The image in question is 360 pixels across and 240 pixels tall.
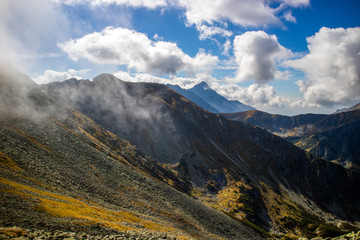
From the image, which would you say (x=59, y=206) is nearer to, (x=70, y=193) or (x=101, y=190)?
(x=70, y=193)

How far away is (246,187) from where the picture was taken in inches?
7062

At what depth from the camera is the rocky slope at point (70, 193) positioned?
30578 millimetres

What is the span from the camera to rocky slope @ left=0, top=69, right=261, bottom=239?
3058 cm

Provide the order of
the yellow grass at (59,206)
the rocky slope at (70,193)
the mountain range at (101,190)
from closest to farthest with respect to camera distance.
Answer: the rocky slope at (70,193) → the yellow grass at (59,206) → the mountain range at (101,190)

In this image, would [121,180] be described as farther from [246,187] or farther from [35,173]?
[246,187]

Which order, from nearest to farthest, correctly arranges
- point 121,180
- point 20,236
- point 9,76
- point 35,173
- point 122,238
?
point 20,236
point 122,238
point 35,173
point 121,180
point 9,76

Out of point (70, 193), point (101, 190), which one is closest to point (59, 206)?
point (70, 193)

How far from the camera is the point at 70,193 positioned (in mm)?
48062

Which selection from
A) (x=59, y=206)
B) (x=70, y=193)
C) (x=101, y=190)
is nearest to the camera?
(x=59, y=206)

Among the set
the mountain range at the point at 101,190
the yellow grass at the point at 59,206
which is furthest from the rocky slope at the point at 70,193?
the mountain range at the point at 101,190

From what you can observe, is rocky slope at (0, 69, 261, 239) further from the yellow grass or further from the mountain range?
the mountain range

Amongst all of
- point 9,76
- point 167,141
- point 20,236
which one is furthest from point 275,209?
point 9,76

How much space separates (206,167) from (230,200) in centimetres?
4175

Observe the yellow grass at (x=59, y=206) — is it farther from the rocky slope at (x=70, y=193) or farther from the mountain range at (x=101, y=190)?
the mountain range at (x=101, y=190)
